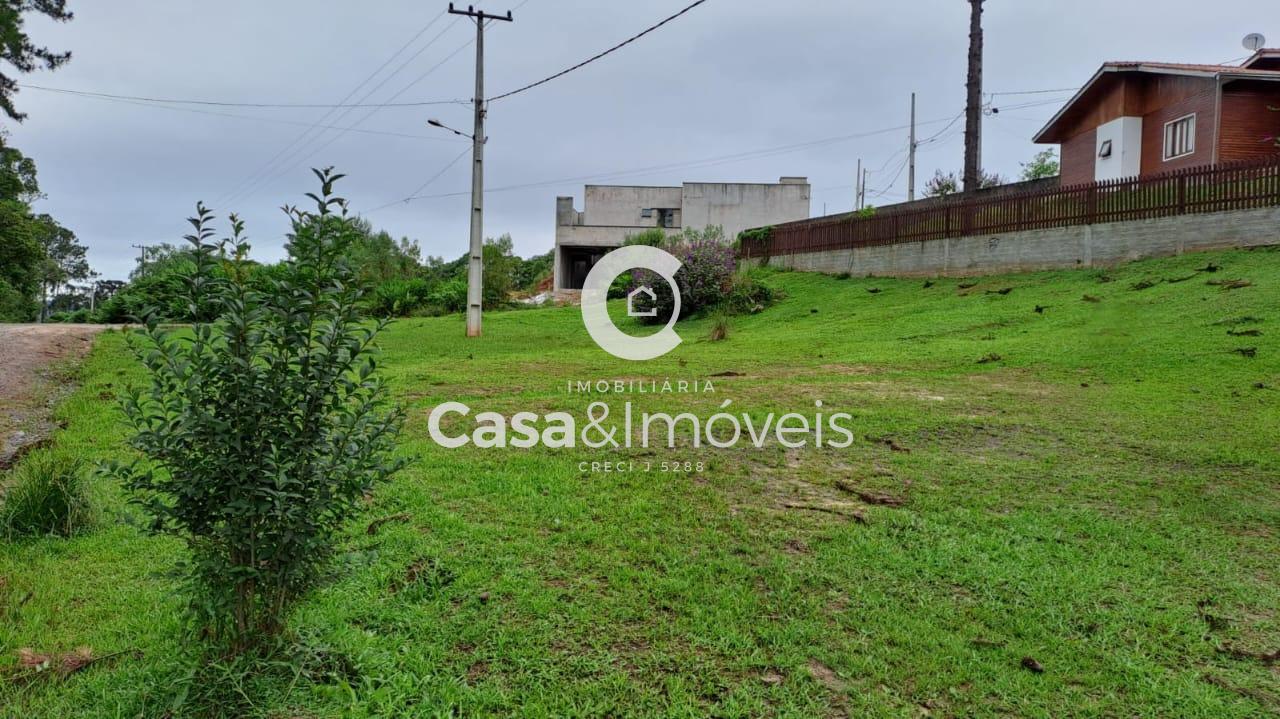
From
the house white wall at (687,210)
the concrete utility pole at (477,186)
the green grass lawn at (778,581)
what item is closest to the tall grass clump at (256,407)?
the green grass lawn at (778,581)

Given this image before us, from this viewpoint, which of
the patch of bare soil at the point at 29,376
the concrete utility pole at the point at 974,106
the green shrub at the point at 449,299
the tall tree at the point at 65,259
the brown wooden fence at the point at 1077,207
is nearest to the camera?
the patch of bare soil at the point at 29,376

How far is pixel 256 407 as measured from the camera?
83.3 inches

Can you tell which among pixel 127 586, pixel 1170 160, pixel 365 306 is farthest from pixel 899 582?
pixel 1170 160

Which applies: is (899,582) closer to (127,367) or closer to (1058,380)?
(1058,380)

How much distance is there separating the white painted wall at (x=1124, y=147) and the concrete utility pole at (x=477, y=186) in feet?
57.6

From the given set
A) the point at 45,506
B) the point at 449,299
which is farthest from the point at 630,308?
the point at 45,506

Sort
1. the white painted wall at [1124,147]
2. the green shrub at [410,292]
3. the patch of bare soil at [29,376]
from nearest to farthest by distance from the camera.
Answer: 1. the patch of bare soil at [29,376]
2. the white painted wall at [1124,147]
3. the green shrub at [410,292]

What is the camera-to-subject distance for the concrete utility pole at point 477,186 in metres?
14.8

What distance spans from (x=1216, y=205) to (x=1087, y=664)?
13.8 meters

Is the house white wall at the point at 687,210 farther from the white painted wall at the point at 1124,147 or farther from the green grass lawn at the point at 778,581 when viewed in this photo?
the green grass lawn at the point at 778,581

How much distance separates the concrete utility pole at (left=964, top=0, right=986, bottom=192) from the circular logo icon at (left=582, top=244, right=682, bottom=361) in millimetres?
9731

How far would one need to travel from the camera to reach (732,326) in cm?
1578

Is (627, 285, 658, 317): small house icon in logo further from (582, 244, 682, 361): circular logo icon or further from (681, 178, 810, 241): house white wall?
(681, 178, 810, 241): house white wall

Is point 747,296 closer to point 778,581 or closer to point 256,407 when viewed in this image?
point 778,581
